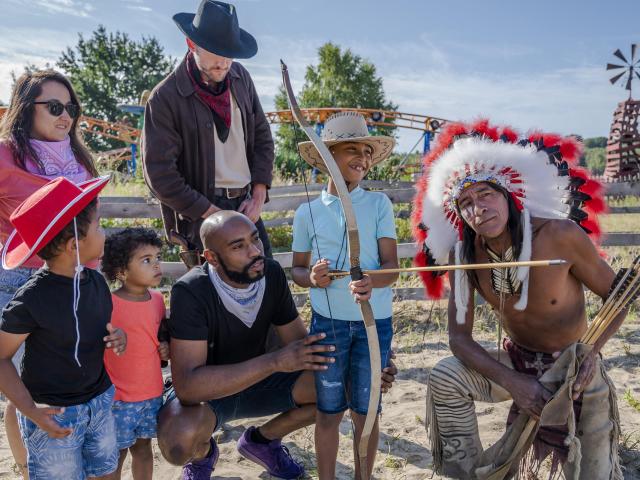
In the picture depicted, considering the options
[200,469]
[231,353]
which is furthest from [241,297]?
[200,469]

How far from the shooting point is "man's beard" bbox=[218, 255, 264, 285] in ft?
7.90

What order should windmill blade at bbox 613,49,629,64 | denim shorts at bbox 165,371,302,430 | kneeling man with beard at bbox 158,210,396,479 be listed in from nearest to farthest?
kneeling man with beard at bbox 158,210,396,479 < denim shorts at bbox 165,371,302,430 < windmill blade at bbox 613,49,629,64

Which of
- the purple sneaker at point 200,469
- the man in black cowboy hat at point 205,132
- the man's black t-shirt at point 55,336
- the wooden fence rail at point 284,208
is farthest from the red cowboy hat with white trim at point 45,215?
the wooden fence rail at point 284,208

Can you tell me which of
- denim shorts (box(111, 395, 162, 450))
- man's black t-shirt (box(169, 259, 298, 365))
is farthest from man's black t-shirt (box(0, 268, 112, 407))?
man's black t-shirt (box(169, 259, 298, 365))

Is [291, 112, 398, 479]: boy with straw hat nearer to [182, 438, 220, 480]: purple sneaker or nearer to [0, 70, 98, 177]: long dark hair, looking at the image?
[182, 438, 220, 480]: purple sneaker

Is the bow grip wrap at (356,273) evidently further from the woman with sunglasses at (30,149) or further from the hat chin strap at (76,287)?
the woman with sunglasses at (30,149)

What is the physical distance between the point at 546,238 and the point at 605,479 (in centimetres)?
108

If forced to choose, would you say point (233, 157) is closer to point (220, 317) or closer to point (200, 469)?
point (220, 317)

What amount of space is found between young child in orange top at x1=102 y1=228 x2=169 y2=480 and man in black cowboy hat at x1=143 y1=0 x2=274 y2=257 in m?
0.46

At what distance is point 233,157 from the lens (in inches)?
122

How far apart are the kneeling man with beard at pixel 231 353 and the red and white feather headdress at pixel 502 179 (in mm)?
809

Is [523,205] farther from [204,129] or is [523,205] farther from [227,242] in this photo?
[204,129]

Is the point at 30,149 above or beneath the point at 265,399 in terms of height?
above

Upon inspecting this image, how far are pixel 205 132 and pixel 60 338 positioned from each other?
1.35 m
